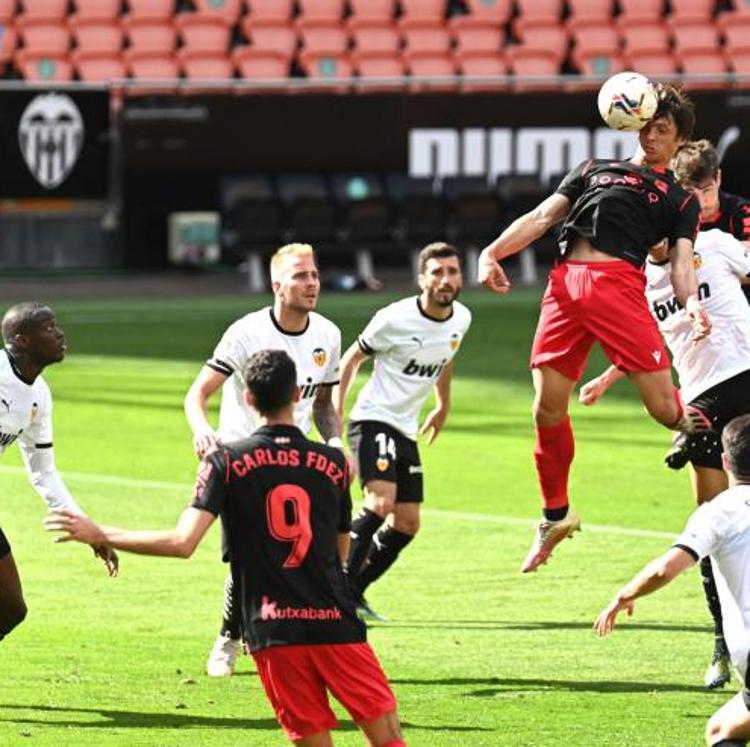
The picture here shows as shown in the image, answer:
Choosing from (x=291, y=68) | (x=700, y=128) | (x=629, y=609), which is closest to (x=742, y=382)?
(x=629, y=609)

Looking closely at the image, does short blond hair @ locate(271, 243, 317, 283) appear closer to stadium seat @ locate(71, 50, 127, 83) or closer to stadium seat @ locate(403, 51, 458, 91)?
stadium seat @ locate(71, 50, 127, 83)

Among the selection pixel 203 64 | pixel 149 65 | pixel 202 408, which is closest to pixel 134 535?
pixel 202 408

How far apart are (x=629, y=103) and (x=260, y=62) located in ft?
69.9

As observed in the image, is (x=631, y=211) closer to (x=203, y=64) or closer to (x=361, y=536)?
(x=361, y=536)

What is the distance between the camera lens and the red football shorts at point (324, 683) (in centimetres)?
744

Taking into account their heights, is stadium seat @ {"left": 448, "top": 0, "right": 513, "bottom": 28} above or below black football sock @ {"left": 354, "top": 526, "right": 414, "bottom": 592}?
above

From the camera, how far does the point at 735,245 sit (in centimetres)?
1124

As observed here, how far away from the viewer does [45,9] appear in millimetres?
31172

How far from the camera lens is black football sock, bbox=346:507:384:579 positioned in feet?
40.6

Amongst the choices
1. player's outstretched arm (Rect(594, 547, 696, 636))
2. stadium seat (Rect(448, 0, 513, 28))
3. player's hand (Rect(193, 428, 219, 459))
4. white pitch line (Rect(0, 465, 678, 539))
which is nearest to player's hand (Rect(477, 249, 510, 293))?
player's hand (Rect(193, 428, 219, 459))

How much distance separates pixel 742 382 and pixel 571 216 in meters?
1.40

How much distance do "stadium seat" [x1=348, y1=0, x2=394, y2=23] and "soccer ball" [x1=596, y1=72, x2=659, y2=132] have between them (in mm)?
21699

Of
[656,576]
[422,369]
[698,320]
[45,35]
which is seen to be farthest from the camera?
[45,35]

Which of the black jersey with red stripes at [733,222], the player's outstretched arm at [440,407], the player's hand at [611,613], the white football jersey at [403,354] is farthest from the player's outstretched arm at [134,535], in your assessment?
the player's outstretched arm at [440,407]
